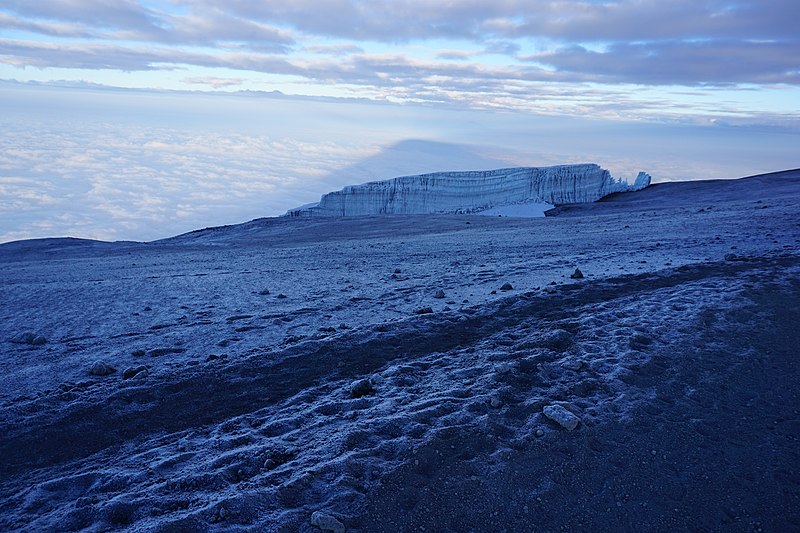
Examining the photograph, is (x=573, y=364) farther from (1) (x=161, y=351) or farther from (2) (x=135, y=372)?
(1) (x=161, y=351)

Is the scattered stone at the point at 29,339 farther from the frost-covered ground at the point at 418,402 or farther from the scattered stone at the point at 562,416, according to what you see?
the scattered stone at the point at 562,416

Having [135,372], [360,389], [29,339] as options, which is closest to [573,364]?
[360,389]

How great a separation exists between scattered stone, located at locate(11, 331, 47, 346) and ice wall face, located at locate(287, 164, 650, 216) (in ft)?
74.6

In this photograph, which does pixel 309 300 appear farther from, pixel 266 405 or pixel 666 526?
pixel 666 526

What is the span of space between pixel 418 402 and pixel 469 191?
24.6 m

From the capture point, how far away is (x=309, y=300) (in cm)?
786

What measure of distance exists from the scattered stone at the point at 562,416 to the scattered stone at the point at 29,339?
18.1 feet

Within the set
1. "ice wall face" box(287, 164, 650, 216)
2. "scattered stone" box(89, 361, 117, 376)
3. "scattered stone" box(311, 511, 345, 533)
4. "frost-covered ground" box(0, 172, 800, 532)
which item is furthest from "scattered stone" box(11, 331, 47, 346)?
"ice wall face" box(287, 164, 650, 216)

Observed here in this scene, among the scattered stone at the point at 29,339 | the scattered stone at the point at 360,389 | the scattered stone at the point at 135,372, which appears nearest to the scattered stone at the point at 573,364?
the scattered stone at the point at 360,389

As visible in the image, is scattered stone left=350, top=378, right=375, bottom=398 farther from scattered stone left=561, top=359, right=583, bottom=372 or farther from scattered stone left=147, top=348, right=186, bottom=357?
scattered stone left=147, top=348, right=186, bottom=357

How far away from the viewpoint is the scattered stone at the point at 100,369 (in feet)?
17.3

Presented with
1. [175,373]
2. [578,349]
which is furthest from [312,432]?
[578,349]

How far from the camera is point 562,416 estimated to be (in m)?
3.91

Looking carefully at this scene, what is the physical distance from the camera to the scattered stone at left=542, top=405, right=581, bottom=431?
386cm
